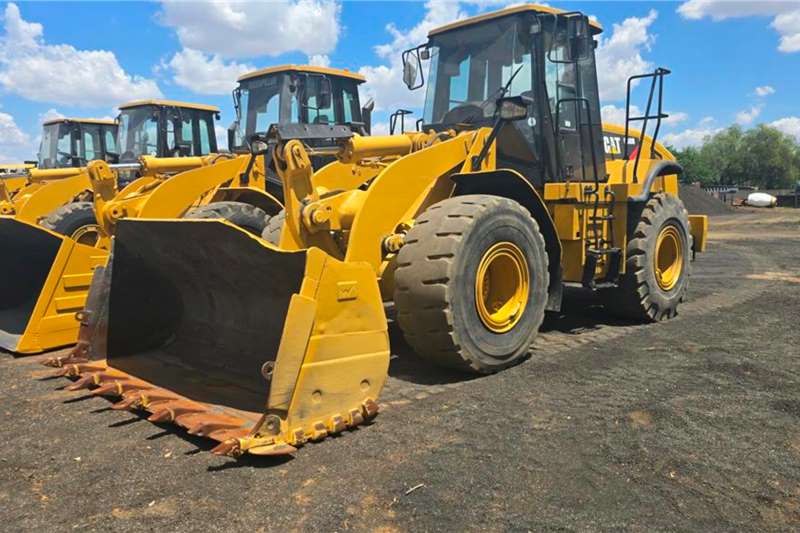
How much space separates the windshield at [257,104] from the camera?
1047cm

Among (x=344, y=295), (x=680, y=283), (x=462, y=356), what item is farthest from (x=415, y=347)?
(x=680, y=283)

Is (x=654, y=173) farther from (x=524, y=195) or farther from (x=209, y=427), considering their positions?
(x=209, y=427)

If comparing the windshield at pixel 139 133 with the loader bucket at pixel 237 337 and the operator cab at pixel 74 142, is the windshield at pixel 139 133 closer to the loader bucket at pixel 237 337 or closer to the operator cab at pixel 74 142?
the operator cab at pixel 74 142

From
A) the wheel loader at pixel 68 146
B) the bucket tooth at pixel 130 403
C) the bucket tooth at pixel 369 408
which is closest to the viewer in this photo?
the bucket tooth at pixel 369 408

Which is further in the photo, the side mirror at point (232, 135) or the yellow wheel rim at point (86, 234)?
the side mirror at point (232, 135)

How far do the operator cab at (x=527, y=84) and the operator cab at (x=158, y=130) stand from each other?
7.18m

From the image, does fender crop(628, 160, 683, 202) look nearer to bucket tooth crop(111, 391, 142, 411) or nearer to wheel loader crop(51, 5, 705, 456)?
wheel loader crop(51, 5, 705, 456)

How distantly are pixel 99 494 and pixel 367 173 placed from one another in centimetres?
442

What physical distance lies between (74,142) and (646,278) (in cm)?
1278

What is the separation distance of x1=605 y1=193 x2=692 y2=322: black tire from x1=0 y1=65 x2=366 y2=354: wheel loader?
9.41 feet

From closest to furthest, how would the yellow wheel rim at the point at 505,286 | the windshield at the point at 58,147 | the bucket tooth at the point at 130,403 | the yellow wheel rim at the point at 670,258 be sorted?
the bucket tooth at the point at 130,403
the yellow wheel rim at the point at 505,286
the yellow wheel rim at the point at 670,258
the windshield at the point at 58,147

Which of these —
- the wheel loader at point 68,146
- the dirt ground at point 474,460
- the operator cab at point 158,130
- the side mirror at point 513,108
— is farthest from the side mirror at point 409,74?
the wheel loader at point 68,146

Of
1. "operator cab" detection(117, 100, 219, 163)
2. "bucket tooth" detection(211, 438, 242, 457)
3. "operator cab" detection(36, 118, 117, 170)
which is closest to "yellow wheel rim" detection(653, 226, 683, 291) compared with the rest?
"bucket tooth" detection(211, 438, 242, 457)

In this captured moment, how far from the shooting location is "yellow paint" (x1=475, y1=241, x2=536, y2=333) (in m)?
4.97
